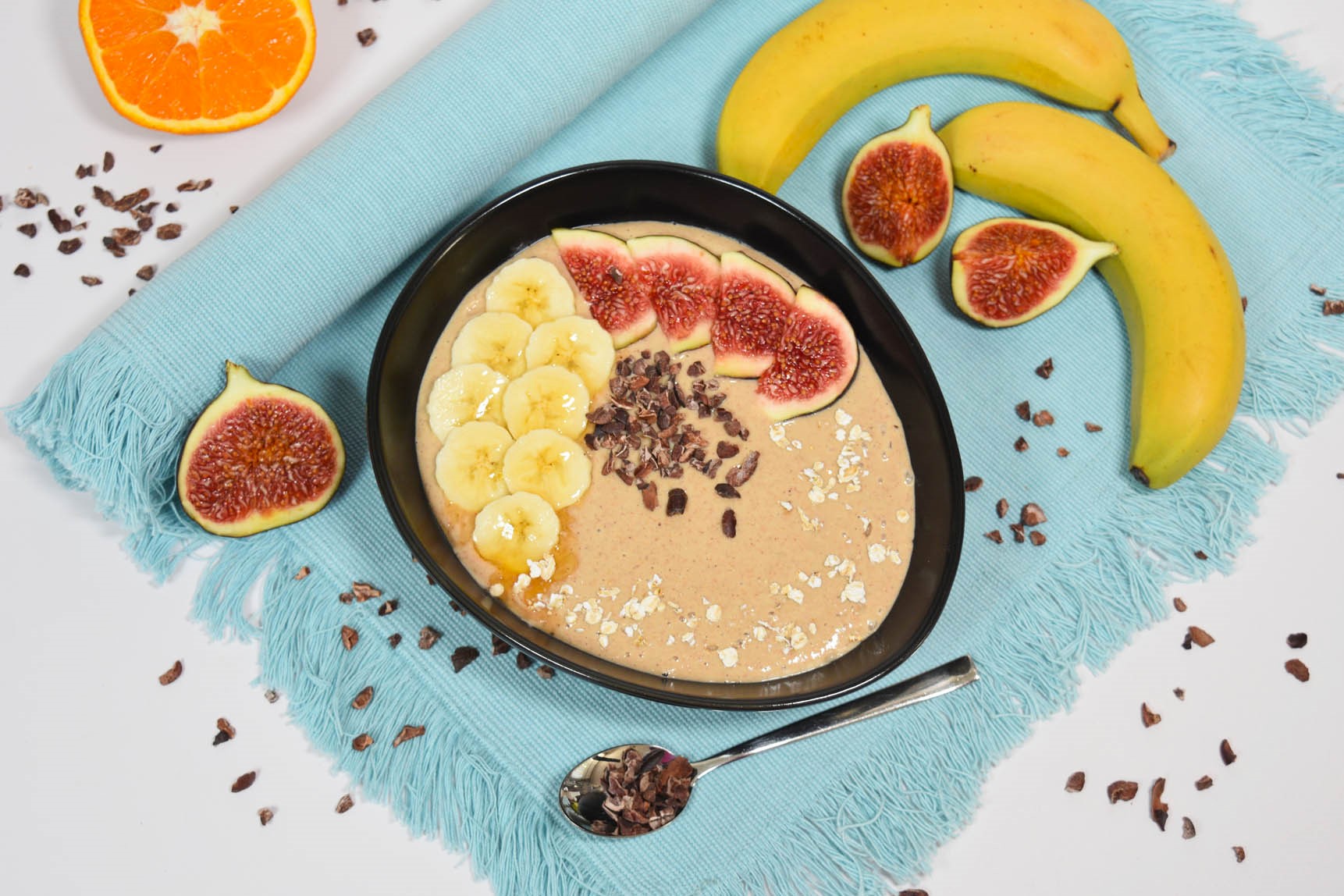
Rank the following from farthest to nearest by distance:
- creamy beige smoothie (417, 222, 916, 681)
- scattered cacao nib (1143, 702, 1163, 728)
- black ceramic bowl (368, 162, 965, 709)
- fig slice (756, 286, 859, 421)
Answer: scattered cacao nib (1143, 702, 1163, 728), fig slice (756, 286, 859, 421), creamy beige smoothie (417, 222, 916, 681), black ceramic bowl (368, 162, 965, 709)

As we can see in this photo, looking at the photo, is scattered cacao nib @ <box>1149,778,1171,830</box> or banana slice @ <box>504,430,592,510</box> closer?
banana slice @ <box>504,430,592,510</box>

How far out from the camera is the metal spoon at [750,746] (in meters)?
2.15

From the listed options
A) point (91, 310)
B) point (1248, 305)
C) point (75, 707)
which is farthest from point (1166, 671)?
point (91, 310)

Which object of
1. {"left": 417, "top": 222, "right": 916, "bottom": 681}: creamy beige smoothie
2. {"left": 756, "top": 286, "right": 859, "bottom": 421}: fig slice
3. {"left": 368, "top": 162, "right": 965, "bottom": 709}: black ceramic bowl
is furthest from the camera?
{"left": 756, "top": 286, "right": 859, "bottom": 421}: fig slice

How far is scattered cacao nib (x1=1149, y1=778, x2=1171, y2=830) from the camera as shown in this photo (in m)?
2.32

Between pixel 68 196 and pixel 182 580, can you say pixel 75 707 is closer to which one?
pixel 182 580

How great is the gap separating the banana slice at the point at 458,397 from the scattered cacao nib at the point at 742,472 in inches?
19.8

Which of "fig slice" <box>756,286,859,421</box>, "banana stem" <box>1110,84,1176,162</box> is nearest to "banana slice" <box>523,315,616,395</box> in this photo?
"fig slice" <box>756,286,859,421</box>

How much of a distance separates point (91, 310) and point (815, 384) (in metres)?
1.68

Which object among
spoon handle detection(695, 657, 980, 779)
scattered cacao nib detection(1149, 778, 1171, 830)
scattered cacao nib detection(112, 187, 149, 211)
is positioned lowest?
scattered cacao nib detection(1149, 778, 1171, 830)

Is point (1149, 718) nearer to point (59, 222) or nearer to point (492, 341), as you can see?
point (492, 341)

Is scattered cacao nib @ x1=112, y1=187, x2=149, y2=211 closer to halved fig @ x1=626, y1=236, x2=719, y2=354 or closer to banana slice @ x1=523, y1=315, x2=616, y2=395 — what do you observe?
banana slice @ x1=523, y1=315, x2=616, y2=395

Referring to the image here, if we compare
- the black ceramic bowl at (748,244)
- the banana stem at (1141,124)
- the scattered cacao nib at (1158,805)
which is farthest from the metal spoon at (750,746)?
the banana stem at (1141,124)

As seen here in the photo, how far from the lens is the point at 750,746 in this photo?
85.6 inches
